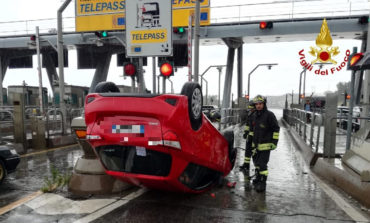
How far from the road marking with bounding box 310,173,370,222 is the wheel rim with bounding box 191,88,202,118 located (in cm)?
240

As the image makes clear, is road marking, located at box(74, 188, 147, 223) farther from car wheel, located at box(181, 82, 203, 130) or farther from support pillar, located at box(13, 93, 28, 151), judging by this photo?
support pillar, located at box(13, 93, 28, 151)

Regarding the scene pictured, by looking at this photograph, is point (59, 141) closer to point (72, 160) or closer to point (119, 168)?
point (72, 160)

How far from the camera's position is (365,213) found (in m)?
3.86

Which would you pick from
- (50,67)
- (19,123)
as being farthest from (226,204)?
(50,67)

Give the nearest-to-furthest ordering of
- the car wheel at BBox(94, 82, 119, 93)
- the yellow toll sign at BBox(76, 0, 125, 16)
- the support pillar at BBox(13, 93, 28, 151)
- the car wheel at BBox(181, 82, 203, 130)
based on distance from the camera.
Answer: the car wheel at BBox(181, 82, 203, 130)
the car wheel at BBox(94, 82, 119, 93)
the support pillar at BBox(13, 93, 28, 151)
the yellow toll sign at BBox(76, 0, 125, 16)

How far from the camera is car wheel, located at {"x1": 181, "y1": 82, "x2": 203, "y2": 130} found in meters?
3.36

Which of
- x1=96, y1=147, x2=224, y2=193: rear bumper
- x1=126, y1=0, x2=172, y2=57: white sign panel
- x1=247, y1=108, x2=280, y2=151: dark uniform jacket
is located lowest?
x1=96, y1=147, x2=224, y2=193: rear bumper

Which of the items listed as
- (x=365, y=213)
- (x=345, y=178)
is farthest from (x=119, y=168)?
(x=345, y=178)

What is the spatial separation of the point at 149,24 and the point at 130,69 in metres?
1.00

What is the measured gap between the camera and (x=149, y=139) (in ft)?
10.5

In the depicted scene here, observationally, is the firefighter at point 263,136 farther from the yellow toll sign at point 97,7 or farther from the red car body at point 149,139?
the yellow toll sign at point 97,7

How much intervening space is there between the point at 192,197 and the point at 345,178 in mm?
2604

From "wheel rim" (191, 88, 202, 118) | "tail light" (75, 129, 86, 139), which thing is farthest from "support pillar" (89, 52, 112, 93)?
"wheel rim" (191, 88, 202, 118)

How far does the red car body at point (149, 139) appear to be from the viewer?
10.5 feet
